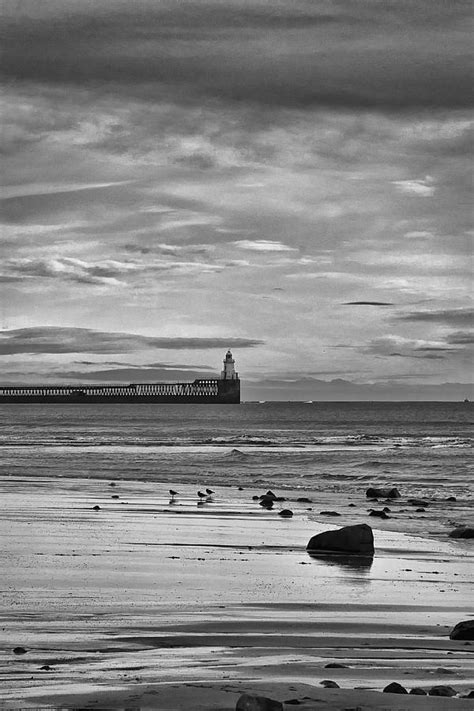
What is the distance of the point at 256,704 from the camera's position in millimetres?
5836

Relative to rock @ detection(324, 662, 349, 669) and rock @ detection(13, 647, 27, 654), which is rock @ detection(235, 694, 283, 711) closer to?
rock @ detection(324, 662, 349, 669)

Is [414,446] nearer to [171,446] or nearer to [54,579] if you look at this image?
[171,446]

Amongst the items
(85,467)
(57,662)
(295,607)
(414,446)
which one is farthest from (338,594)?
(414,446)

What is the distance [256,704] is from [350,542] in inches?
346

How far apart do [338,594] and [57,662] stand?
4.40 m

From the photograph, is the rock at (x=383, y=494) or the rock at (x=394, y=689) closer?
the rock at (x=394, y=689)

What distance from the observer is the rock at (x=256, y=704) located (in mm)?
5824

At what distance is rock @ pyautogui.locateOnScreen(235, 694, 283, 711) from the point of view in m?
5.82

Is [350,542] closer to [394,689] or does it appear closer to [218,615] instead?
[218,615]

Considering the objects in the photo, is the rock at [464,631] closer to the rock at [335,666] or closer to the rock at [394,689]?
the rock at [335,666]

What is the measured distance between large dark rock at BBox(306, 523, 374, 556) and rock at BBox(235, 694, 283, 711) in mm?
8626

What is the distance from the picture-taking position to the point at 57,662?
720 centimetres

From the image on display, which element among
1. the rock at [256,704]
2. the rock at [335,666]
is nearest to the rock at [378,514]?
the rock at [335,666]

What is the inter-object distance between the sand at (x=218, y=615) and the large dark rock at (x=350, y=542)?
11.6 inches
